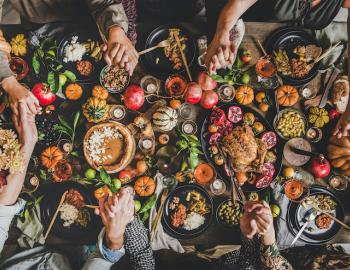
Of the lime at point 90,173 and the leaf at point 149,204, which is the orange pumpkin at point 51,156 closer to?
the lime at point 90,173

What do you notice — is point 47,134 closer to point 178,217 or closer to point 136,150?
point 136,150

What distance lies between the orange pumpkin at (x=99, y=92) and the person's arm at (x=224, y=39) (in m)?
0.70

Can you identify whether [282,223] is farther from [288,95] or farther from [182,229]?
[288,95]

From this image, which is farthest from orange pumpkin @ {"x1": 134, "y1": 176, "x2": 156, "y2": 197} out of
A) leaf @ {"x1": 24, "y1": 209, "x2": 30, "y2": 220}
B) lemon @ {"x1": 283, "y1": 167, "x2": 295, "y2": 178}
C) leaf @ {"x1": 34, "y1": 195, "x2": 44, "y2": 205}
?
lemon @ {"x1": 283, "y1": 167, "x2": 295, "y2": 178}

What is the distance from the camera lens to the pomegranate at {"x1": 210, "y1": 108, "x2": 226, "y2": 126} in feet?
7.39

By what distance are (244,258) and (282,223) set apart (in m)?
0.37

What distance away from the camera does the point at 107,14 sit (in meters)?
2.12

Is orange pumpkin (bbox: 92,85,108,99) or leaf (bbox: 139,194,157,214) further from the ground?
orange pumpkin (bbox: 92,85,108,99)

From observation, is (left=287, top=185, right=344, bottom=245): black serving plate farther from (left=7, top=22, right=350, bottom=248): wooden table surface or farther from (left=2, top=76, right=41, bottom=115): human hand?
(left=2, top=76, right=41, bottom=115): human hand

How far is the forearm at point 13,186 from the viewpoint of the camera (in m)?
2.14

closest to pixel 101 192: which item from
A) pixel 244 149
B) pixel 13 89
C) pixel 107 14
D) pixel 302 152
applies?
pixel 13 89

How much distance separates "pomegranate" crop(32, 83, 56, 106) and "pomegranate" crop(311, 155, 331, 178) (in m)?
1.80

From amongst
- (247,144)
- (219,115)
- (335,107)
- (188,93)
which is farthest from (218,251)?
(335,107)

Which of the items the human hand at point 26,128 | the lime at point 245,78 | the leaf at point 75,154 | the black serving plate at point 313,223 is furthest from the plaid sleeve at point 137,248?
the lime at point 245,78
